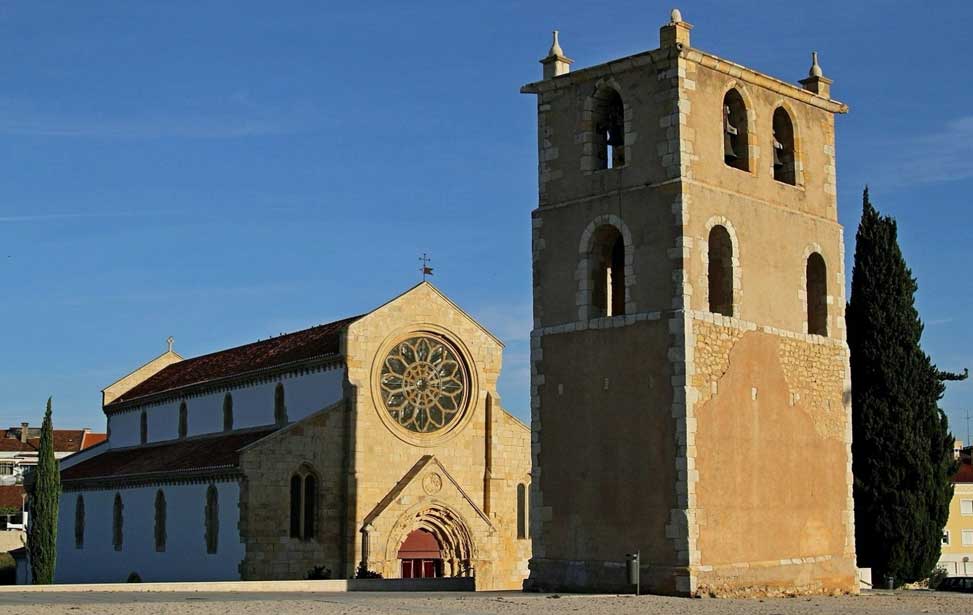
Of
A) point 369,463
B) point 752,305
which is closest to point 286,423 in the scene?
point 369,463

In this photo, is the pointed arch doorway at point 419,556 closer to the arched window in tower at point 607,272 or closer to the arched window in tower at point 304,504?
the arched window in tower at point 304,504

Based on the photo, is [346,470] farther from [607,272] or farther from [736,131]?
[736,131]

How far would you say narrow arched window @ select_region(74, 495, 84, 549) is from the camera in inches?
2079

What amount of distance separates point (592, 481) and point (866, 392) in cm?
1118

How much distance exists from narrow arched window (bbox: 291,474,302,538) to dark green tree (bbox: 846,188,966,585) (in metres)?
16.3

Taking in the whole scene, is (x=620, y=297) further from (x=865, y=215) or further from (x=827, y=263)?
(x=865, y=215)

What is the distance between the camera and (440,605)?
79.2 feet

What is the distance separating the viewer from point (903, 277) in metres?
36.7

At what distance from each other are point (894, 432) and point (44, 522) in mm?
29273

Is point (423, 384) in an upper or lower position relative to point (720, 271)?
lower

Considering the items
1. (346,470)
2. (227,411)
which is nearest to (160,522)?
(227,411)

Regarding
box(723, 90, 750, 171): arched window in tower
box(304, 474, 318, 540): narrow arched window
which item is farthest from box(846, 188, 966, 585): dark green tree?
box(304, 474, 318, 540): narrow arched window

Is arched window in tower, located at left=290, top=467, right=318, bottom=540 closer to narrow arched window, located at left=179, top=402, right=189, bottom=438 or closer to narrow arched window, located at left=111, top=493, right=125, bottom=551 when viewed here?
narrow arched window, located at left=111, top=493, right=125, bottom=551

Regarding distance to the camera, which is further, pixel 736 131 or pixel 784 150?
pixel 784 150
